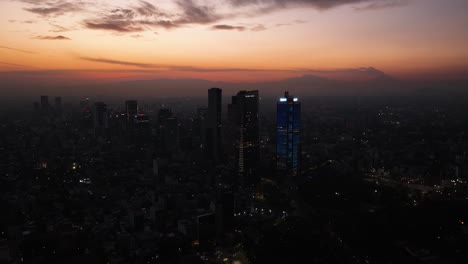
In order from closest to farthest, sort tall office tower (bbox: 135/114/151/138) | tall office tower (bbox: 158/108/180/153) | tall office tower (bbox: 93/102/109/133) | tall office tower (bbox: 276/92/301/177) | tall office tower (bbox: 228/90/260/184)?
tall office tower (bbox: 228/90/260/184) → tall office tower (bbox: 276/92/301/177) → tall office tower (bbox: 158/108/180/153) → tall office tower (bbox: 135/114/151/138) → tall office tower (bbox: 93/102/109/133)

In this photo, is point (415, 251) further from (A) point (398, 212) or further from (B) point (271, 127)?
(B) point (271, 127)

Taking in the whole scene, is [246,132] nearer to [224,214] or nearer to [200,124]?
[224,214]

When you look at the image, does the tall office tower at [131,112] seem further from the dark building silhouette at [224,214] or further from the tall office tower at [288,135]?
the dark building silhouette at [224,214]

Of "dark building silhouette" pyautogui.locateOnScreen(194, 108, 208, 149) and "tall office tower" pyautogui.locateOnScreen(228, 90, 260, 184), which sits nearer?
"tall office tower" pyautogui.locateOnScreen(228, 90, 260, 184)

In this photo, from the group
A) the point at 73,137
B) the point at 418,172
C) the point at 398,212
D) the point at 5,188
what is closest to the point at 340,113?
the point at 418,172

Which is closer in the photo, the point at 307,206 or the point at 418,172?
the point at 307,206

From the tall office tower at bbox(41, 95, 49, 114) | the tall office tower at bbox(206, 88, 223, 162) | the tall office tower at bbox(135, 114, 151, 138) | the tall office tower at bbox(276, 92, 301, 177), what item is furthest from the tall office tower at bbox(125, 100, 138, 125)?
the tall office tower at bbox(41, 95, 49, 114)

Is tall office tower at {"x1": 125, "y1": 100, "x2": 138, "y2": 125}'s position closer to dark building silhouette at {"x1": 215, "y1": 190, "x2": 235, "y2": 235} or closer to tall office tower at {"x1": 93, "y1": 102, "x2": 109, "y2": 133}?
tall office tower at {"x1": 93, "y1": 102, "x2": 109, "y2": 133}
